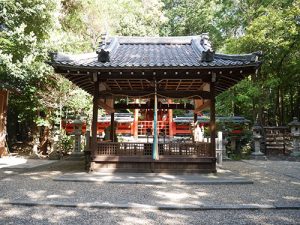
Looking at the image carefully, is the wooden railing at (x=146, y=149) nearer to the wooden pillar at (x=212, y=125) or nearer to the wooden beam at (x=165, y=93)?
the wooden pillar at (x=212, y=125)

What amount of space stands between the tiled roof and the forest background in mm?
3559

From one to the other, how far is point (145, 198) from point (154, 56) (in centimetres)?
558

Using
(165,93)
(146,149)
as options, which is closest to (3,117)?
(146,149)

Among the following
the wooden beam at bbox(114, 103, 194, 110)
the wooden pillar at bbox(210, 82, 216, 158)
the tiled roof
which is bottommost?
the wooden pillar at bbox(210, 82, 216, 158)

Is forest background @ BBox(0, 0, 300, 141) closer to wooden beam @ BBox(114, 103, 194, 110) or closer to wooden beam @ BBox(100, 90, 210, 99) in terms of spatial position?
wooden beam @ BBox(114, 103, 194, 110)

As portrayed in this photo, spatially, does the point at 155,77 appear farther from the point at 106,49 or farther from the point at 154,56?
the point at 106,49

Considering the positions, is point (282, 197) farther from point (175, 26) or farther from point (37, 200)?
point (175, 26)

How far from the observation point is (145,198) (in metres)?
5.96

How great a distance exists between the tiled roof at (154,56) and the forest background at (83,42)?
3.56 metres

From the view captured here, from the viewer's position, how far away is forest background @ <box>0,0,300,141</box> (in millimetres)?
12281

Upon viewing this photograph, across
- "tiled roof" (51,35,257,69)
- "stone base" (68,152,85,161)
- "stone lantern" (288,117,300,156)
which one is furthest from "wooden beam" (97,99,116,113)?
"stone lantern" (288,117,300,156)

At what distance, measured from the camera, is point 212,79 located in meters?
9.01

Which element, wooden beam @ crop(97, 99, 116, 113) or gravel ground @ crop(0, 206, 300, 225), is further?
wooden beam @ crop(97, 99, 116, 113)

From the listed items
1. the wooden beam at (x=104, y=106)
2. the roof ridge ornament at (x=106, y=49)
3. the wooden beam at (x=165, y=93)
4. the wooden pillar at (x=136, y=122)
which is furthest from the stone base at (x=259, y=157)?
the roof ridge ornament at (x=106, y=49)
